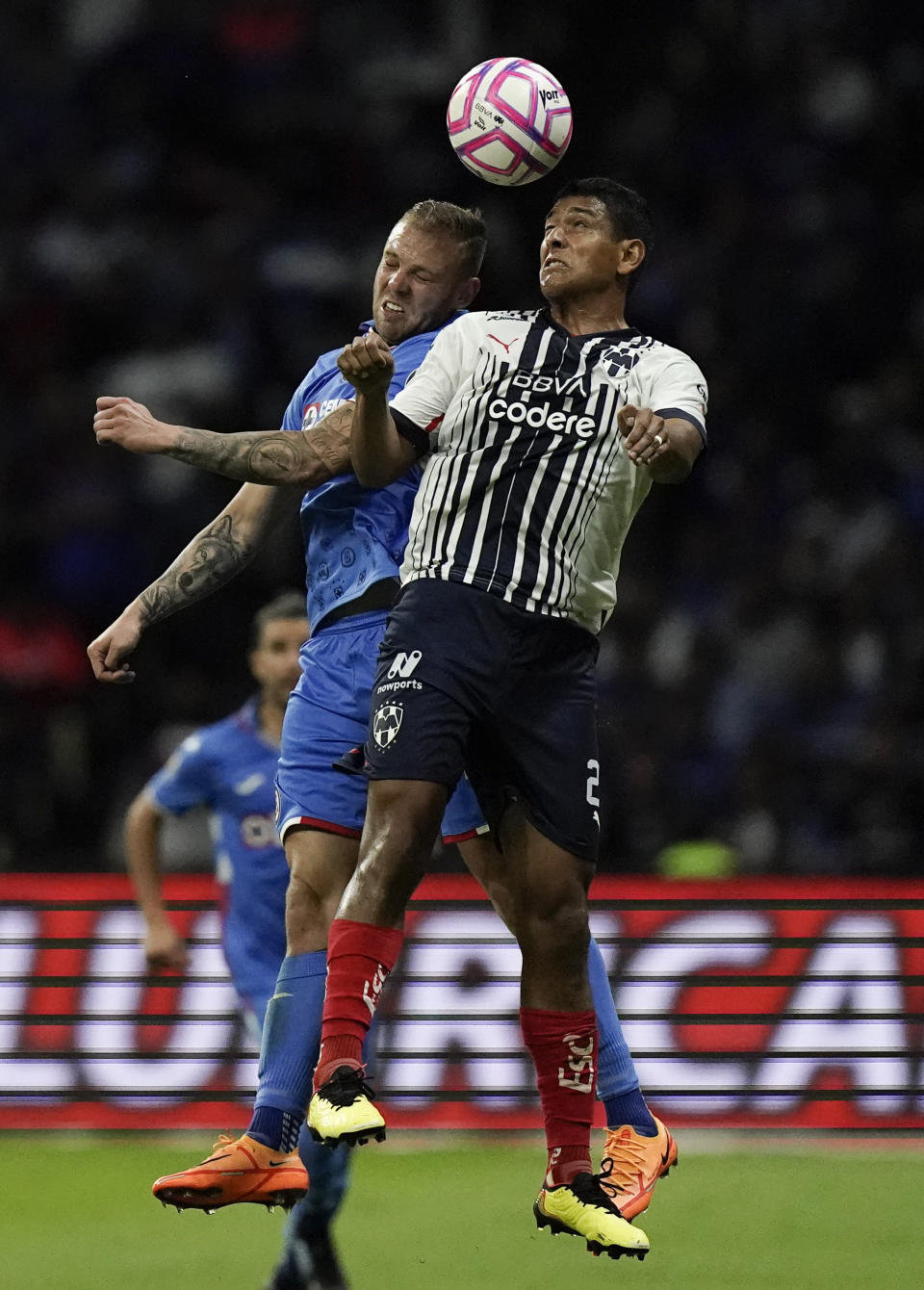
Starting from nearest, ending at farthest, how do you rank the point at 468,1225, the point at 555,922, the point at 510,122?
the point at 555,922, the point at 510,122, the point at 468,1225

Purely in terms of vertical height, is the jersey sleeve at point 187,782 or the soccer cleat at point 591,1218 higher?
the jersey sleeve at point 187,782

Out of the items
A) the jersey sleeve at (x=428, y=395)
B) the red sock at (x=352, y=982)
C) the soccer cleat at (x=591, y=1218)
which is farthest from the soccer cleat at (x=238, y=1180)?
the jersey sleeve at (x=428, y=395)

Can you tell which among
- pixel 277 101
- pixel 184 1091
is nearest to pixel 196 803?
pixel 184 1091

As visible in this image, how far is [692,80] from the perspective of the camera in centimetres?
1340

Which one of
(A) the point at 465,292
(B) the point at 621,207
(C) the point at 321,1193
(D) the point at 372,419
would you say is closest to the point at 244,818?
(C) the point at 321,1193

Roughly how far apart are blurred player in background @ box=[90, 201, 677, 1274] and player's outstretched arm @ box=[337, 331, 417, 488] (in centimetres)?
20

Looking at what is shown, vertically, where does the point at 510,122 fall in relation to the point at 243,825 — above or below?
above

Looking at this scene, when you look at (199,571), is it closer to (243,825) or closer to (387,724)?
(387,724)

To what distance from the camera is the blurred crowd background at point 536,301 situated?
1074cm

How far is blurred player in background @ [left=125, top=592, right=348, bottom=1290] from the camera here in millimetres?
6941

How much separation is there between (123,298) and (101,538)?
5.84 feet

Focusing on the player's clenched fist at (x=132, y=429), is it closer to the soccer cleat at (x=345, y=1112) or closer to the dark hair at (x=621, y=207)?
the dark hair at (x=621, y=207)

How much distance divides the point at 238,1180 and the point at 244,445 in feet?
5.47

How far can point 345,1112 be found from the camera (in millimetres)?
4152
